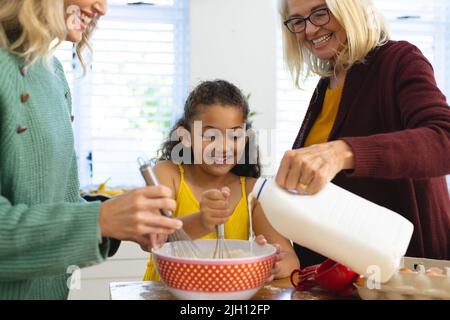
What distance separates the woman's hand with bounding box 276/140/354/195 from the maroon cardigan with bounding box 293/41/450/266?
0.08m

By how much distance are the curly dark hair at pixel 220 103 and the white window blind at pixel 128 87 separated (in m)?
1.30

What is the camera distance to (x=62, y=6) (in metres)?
0.86

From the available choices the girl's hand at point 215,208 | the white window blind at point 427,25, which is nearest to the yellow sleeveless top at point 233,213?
the girl's hand at point 215,208

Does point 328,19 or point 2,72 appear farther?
point 328,19

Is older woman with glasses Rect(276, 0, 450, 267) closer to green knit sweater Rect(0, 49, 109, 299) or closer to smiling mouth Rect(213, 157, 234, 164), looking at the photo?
smiling mouth Rect(213, 157, 234, 164)

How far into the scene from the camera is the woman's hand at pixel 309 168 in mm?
804

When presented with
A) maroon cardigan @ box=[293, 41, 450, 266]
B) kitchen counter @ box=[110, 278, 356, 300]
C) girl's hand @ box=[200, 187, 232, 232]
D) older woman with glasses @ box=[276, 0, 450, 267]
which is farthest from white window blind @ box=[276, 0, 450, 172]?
kitchen counter @ box=[110, 278, 356, 300]

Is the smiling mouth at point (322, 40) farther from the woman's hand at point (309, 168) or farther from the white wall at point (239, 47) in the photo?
the white wall at point (239, 47)

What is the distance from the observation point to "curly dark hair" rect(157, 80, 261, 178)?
145 centimetres

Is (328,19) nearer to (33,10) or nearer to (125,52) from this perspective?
(33,10)

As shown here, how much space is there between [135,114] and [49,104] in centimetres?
199

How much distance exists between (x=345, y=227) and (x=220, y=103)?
2.39 ft

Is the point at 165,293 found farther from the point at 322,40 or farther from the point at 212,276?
the point at 322,40
